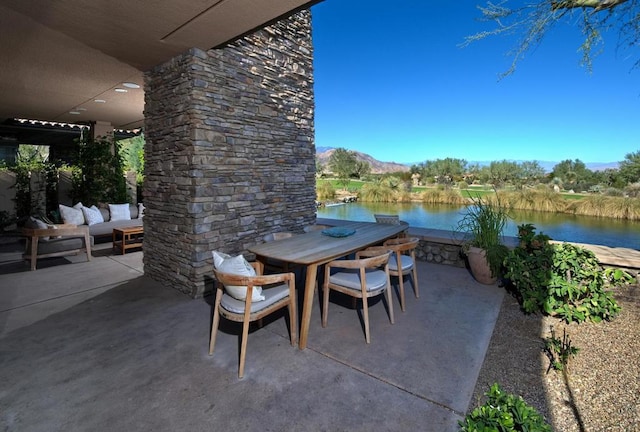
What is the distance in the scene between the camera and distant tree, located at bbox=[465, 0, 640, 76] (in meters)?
3.51

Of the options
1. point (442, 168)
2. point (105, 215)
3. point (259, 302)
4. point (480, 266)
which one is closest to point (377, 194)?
point (480, 266)

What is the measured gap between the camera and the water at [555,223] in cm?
563

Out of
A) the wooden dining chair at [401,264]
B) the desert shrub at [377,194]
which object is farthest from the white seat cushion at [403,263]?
the desert shrub at [377,194]

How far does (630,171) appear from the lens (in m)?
9.30

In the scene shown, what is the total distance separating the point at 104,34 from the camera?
2992 millimetres

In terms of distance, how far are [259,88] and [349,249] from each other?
8.38 feet

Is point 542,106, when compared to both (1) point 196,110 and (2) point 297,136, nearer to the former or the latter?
(2) point 297,136

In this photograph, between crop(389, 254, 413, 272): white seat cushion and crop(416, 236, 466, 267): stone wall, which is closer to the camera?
crop(389, 254, 413, 272): white seat cushion

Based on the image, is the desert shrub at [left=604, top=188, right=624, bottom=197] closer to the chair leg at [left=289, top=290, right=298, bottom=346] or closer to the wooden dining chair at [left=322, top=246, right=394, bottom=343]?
the wooden dining chair at [left=322, top=246, right=394, bottom=343]

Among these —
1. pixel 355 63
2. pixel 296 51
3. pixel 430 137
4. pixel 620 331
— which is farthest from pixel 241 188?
pixel 430 137

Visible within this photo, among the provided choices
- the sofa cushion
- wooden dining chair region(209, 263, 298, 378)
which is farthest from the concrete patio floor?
the sofa cushion

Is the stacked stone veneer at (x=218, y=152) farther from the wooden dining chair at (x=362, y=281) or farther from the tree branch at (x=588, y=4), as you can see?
the tree branch at (x=588, y=4)

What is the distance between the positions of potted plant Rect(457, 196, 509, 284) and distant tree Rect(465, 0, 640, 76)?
6.36 ft

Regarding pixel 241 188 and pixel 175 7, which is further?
pixel 241 188
